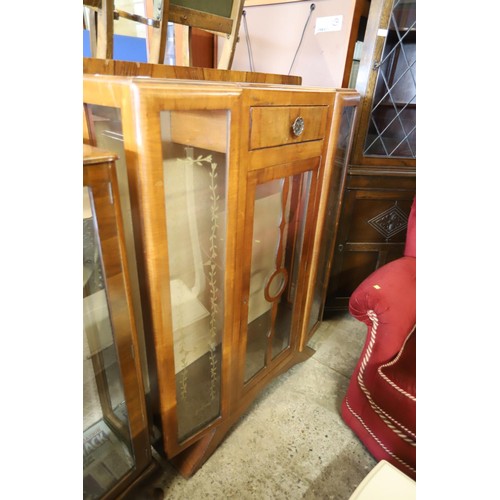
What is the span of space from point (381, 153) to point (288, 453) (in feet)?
4.08

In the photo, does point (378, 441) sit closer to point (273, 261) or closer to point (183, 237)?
point (273, 261)

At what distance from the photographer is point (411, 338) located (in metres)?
1.12

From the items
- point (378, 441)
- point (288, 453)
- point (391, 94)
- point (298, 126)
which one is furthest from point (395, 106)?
point (288, 453)

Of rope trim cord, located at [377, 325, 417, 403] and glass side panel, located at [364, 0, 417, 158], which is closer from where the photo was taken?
rope trim cord, located at [377, 325, 417, 403]

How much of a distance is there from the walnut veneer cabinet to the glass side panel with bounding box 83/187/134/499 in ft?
0.30

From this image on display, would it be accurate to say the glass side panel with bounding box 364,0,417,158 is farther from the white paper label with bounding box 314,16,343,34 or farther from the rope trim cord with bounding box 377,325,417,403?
the rope trim cord with bounding box 377,325,417,403

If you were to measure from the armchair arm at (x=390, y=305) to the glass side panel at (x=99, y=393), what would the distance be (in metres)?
0.71

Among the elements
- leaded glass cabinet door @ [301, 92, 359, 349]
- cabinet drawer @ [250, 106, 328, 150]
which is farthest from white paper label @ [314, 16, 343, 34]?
cabinet drawer @ [250, 106, 328, 150]

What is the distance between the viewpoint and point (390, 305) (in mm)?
982

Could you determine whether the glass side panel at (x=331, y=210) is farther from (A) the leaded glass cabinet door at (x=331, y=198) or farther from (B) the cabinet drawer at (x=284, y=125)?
(B) the cabinet drawer at (x=284, y=125)

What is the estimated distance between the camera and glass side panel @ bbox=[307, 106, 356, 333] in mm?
1172
